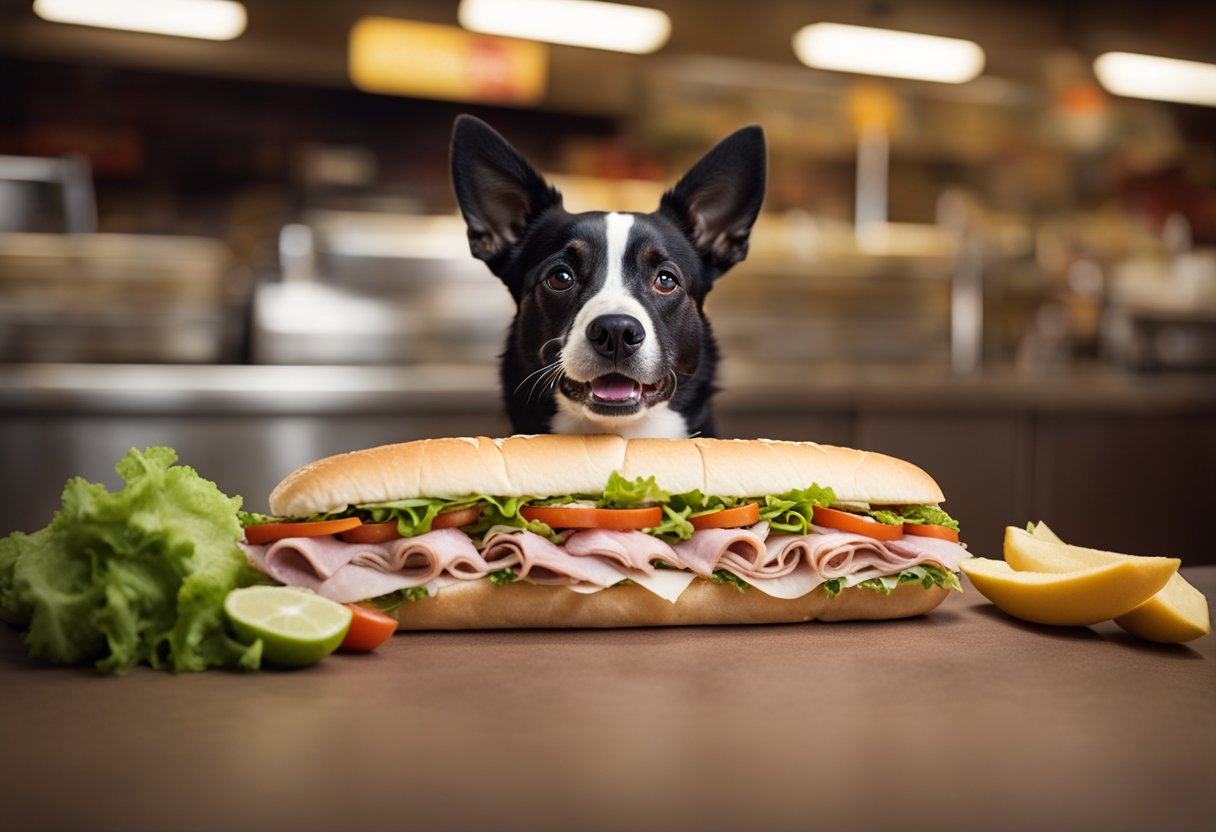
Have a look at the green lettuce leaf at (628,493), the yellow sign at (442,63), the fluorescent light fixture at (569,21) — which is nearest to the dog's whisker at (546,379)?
the green lettuce leaf at (628,493)

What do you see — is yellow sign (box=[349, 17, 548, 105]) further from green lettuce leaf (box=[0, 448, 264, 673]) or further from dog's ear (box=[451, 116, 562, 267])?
green lettuce leaf (box=[0, 448, 264, 673])

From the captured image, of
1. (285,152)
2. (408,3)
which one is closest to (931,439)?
(408,3)

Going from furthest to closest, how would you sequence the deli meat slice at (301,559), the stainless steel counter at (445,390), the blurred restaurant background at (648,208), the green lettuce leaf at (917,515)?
the blurred restaurant background at (648,208) → the stainless steel counter at (445,390) → the green lettuce leaf at (917,515) → the deli meat slice at (301,559)

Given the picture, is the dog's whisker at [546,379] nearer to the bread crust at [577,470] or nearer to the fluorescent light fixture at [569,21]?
the bread crust at [577,470]

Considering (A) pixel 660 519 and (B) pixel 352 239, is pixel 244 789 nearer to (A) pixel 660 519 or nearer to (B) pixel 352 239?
(A) pixel 660 519

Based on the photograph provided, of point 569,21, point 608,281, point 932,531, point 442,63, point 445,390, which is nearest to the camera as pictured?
point 932,531

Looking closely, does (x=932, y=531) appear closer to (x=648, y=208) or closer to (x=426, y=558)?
(x=426, y=558)

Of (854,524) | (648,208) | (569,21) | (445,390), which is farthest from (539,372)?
(648,208)
